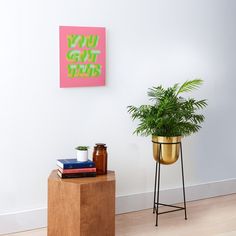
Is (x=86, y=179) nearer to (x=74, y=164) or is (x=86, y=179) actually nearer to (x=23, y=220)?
(x=74, y=164)

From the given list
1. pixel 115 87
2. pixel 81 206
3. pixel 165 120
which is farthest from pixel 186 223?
pixel 115 87

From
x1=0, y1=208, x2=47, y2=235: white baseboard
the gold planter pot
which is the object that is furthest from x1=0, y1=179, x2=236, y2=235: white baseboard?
the gold planter pot

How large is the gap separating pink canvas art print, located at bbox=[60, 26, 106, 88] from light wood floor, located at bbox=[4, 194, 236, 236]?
1022 millimetres

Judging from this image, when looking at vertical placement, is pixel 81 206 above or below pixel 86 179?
below

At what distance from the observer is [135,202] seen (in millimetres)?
3754

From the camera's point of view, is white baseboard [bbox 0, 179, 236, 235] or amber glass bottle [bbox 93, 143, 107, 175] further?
white baseboard [bbox 0, 179, 236, 235]

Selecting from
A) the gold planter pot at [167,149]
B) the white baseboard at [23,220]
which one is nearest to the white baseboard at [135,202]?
the white baseboard at [23,220]

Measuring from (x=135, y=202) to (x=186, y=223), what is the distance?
0.46 meters

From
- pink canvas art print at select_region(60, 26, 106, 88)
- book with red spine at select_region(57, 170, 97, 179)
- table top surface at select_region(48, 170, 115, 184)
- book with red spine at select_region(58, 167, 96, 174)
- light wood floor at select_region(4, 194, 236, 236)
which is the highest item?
pink canvas art print at select_region(60, 26, 106, 88)

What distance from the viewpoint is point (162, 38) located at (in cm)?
376

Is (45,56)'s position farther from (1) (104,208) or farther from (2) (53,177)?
(1) (104,208)

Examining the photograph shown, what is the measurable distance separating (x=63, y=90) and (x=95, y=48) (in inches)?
14.8

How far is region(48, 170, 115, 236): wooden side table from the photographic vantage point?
2.85 meters

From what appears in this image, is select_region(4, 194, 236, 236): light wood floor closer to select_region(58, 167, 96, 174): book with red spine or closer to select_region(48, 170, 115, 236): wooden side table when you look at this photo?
select_region(48, 170, 115, 236): wooden side table
